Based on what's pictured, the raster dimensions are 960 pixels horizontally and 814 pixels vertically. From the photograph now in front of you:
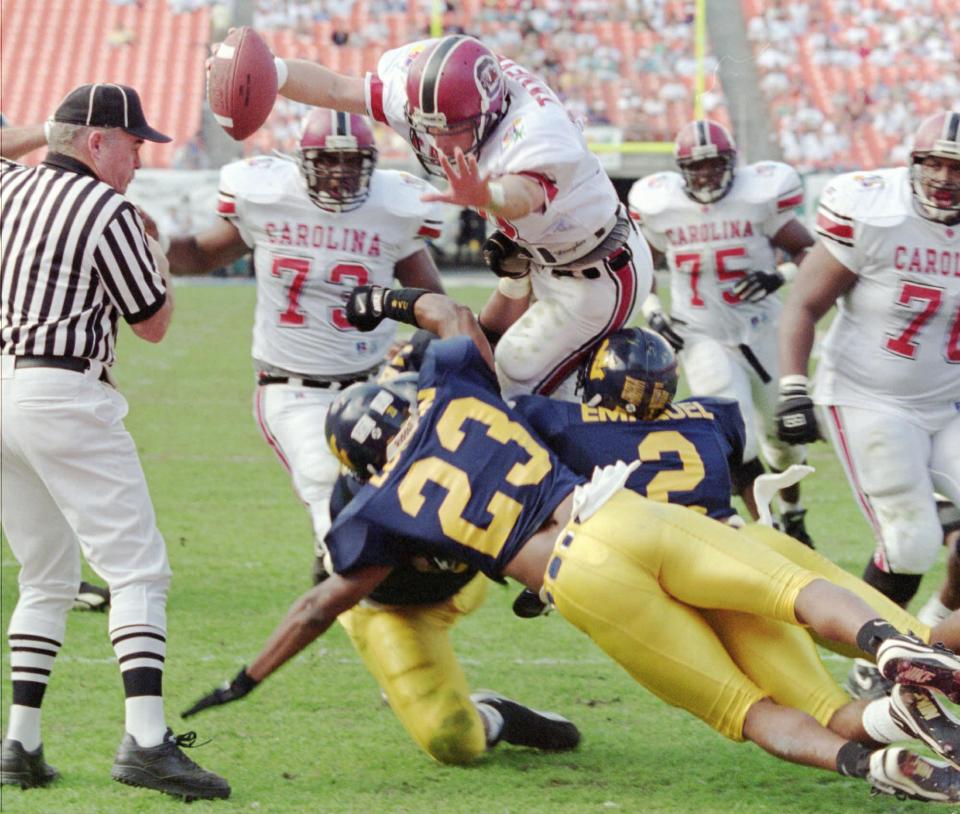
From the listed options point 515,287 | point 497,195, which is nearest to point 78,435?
point 497,195

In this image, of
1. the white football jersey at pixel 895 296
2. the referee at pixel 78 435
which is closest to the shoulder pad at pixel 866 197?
the white football jersey at pixel 895 296

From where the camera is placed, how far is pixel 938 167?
452 centimetres

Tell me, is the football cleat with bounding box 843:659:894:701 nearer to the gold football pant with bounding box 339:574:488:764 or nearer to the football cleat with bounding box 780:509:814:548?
the gold football pant with bounding box 339:574:488:764

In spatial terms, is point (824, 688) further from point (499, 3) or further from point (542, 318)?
point (499, 3)

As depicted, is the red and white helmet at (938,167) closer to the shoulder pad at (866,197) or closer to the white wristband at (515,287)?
the shoulder pad at (866,197)

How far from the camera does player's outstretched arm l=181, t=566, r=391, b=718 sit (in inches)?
139

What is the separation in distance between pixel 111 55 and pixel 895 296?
18796 mm

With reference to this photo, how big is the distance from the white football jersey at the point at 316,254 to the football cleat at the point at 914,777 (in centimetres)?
306

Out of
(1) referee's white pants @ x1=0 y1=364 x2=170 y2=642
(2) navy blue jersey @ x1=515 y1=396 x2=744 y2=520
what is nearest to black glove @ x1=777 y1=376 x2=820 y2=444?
(2) navy blue jersey @ x1=515 y1=396 x2=744 y2=520

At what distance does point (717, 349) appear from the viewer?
6898mm

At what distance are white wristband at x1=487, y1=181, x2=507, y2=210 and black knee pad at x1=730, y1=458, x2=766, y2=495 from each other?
8.97ft

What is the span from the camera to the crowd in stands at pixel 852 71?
2016 centimetres

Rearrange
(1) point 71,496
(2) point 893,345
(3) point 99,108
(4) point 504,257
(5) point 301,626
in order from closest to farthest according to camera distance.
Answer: (5) point 301,626, (1) point 71,496, (3) point 99,108, (4) point 504,257, (2) point 893,345

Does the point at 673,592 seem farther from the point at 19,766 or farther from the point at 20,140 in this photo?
the point at 20,140
